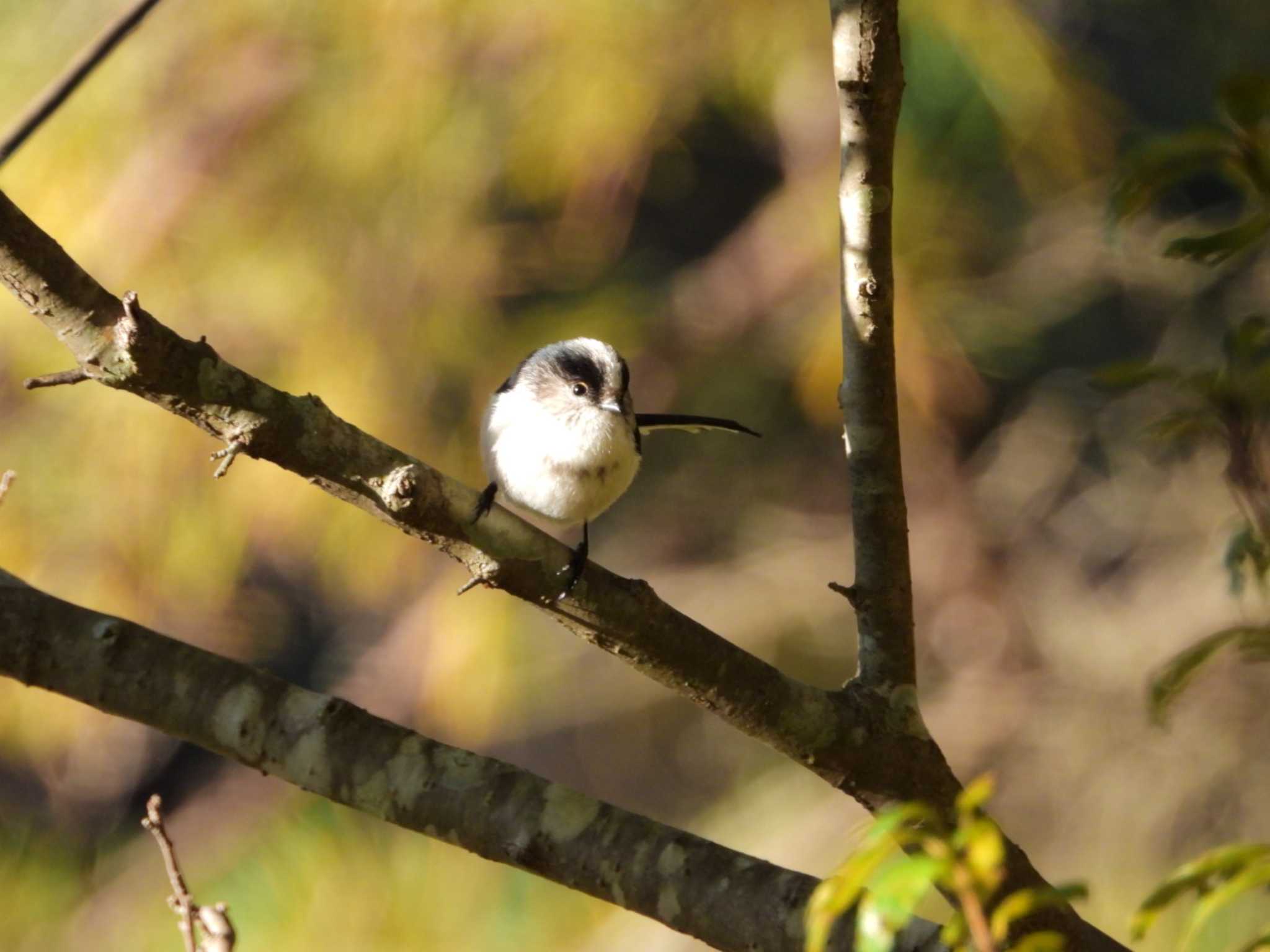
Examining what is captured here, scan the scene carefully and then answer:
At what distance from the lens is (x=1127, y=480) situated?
3.20 m

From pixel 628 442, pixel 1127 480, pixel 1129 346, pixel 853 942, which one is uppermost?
pixel 1129 346

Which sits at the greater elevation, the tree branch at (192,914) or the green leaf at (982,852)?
the tree branch at (192,914)

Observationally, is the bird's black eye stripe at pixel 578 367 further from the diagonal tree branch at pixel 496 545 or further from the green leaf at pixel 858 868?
the green leaf at pixel 858 868

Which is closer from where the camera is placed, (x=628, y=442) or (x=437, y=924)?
(x=628, y=442)

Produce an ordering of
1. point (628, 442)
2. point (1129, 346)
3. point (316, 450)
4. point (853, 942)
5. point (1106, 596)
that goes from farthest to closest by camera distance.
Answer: point (1129, 346)
point (1106, 596)
point (628, 442)
point (853, 942)
point (316, 450)

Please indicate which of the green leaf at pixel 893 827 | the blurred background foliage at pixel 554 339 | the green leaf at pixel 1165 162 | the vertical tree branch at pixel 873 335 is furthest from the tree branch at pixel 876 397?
the blurred background foliage at pixel 554 339

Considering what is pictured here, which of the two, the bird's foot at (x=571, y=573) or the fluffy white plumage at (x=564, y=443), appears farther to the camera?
the fluffy white plumage at (x=564, y=443)

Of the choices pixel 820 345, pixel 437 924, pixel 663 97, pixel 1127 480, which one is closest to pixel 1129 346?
pixel 1127 480

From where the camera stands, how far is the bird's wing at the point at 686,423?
202 centimetres

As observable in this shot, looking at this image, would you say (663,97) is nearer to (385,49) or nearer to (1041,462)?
(385,49)

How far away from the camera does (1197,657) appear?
0.91 m

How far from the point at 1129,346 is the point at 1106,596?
0.88m

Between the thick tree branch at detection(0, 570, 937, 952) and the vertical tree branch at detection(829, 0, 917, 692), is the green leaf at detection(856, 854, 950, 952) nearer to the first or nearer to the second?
the thick tree branch at detection(0, 570, 937, 952)

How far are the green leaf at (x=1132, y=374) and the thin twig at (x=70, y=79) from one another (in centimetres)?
96
